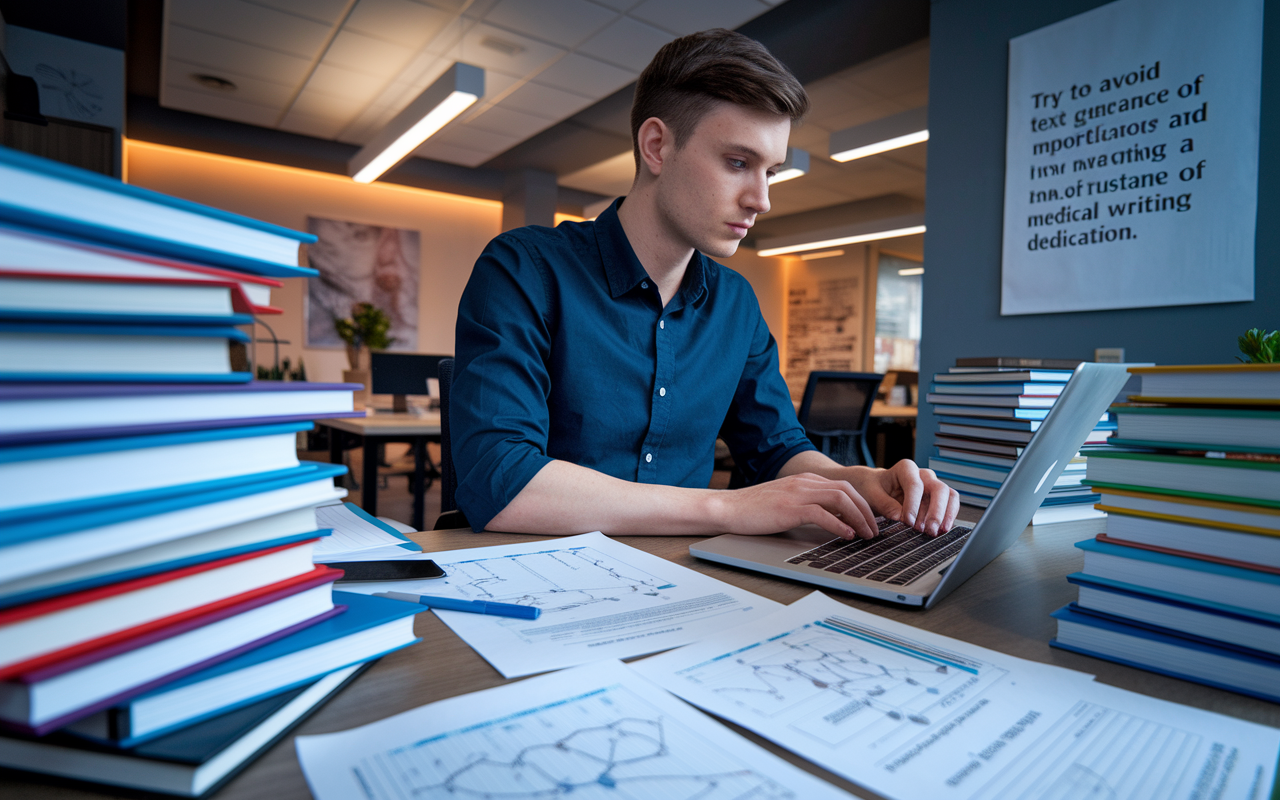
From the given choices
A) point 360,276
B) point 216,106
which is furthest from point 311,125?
point 360,276

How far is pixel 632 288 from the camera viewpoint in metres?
1.20

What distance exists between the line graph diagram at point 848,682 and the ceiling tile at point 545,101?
472 centimetres

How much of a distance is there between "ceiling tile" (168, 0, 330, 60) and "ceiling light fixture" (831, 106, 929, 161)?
3.36 m

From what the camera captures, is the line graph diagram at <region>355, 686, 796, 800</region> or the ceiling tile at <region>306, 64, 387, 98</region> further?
the ceiling tile at <region>306, 64, 387, 98</region>

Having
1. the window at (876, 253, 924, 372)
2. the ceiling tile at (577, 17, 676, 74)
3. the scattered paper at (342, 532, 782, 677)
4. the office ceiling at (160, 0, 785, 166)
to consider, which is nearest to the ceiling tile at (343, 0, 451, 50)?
the office ceiling at (160, 0, 785, 166)

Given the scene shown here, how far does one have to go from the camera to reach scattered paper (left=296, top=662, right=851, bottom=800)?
12.5 inches

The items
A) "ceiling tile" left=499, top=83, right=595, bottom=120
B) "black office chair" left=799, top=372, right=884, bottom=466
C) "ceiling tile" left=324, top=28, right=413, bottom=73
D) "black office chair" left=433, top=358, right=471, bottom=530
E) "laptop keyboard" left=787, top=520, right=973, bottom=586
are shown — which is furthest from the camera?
"ceiling tile" left=499, top=83, right=595, bottom=120

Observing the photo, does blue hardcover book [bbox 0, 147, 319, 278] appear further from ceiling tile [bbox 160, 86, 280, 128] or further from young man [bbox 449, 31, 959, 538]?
ceiling tile [bbox 160, 86, 280, 128]

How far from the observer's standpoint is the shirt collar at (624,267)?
1.20 meters

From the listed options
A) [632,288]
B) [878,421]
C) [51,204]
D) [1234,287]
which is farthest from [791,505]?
[878,421]

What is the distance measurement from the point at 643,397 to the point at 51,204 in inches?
36.9

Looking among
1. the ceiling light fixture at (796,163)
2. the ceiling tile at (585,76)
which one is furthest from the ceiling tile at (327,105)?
the ceiling light fixture at (796,163)

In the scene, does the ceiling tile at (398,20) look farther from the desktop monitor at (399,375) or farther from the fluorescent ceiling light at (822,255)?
the fluorescent ceiling light at (822,255)

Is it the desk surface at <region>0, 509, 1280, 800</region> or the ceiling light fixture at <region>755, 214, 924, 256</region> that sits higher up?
the ceiling light fixture at <region>755, 214, 924, 256</region>
